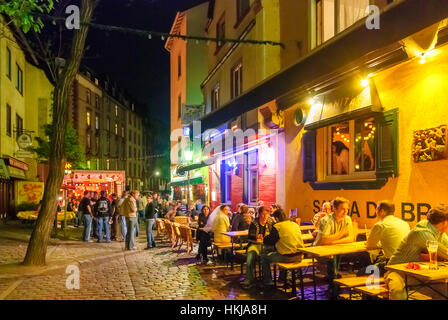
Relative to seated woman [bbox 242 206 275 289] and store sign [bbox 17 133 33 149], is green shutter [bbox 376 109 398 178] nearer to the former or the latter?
seated woman [bbox 242 206 275 289]

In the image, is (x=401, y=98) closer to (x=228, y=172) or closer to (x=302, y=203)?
(x=302, y=203)

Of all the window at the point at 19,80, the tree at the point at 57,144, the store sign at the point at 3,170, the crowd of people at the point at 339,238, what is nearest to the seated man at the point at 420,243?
the crowd of people at the point at 339,238

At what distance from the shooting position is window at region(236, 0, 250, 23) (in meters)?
16.4

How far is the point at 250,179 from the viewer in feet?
52.4

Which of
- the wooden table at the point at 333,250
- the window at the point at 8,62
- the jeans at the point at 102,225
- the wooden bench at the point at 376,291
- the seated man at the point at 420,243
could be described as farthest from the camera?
the window at the point at 8,62

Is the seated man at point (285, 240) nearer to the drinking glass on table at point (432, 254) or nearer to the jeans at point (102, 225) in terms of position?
the drinking glass on table at point (432, 254)

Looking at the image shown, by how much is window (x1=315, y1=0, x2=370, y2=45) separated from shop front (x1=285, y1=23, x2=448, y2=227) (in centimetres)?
185

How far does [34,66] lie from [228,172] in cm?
1916

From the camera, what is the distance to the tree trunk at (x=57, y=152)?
980cm

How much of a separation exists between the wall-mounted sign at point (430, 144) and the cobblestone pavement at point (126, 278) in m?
2.92

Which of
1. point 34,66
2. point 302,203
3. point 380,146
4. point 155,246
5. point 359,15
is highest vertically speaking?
point 34,66

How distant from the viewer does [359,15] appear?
Answer: 30.5 ft

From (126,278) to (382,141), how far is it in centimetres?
598
